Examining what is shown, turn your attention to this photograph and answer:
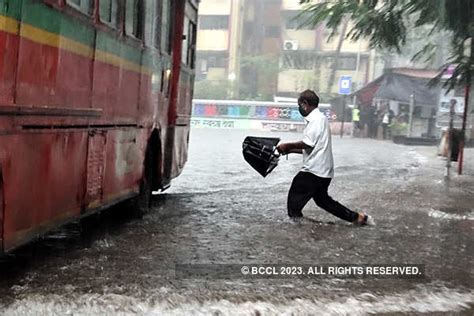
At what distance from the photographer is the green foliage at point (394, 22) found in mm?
11602

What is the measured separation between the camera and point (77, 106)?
5.29 metres

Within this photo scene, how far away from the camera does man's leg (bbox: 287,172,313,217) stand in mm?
7727

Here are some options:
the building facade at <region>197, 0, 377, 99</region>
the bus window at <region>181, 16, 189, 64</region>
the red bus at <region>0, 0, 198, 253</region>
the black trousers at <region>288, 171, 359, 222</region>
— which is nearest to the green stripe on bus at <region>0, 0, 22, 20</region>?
the red bus at <region>0, 0, 198, 253</region>

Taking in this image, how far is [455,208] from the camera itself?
10.1 metres

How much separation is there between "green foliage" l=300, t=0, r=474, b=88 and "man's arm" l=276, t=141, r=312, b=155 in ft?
16.0

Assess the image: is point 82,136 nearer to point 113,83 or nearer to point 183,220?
point 113,83

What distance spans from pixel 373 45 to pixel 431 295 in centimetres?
873

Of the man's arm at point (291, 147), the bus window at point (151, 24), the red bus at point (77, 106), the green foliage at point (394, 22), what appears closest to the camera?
the red bus at point (77, 106)

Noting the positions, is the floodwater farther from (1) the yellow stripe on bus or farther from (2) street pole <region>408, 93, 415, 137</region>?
(2) street pole <region>408, 93, 415, 137</region>

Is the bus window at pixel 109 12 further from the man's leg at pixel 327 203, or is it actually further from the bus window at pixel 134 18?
the man's leg at pixel 327 203

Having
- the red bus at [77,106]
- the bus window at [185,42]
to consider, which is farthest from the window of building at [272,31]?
the red bus at [77,106]

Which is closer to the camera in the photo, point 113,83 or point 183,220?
point 113,83

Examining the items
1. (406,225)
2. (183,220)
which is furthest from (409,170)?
(183,220)

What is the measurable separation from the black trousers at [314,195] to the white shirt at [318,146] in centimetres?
9
